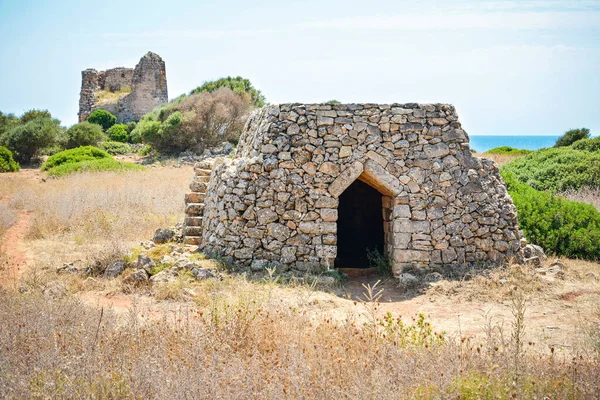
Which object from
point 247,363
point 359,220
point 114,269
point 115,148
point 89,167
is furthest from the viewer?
point 115,148

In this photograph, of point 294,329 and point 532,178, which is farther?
point 532,178

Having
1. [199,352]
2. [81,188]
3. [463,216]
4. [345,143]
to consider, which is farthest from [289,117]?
[81,188]

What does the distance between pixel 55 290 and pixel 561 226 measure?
9148 mm

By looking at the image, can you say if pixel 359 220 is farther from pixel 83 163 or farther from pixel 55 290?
pixel 83 163

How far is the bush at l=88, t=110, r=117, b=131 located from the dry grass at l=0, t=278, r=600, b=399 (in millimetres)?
28902

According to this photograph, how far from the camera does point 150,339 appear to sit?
16.3 feet

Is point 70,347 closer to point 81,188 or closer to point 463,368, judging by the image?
point 463,368

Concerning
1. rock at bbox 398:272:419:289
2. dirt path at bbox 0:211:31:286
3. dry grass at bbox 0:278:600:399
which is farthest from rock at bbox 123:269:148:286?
rock at bbox 398:272:419:289

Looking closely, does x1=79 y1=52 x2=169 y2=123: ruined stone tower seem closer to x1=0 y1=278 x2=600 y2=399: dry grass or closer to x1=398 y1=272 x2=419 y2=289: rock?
x1=398 y1=272 x2=419 y2=289: rock

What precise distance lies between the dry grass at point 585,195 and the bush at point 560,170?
1.62 ft

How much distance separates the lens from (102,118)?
32.3 metres

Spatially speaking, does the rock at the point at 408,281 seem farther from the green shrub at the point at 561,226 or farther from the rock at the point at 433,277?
the green shrub at the point at 561,226

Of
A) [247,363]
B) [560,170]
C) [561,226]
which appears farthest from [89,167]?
[560,170]

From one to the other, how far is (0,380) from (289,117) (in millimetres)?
6070
